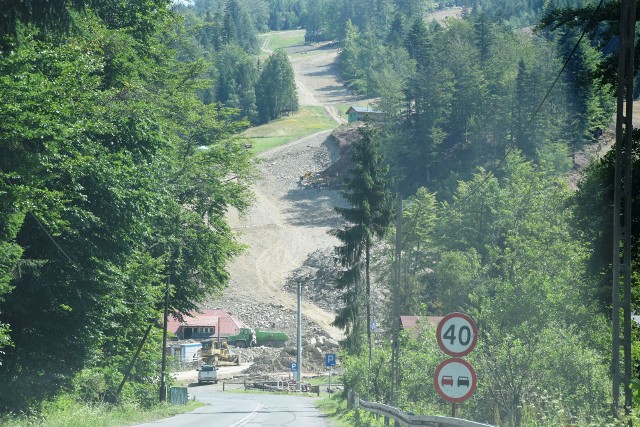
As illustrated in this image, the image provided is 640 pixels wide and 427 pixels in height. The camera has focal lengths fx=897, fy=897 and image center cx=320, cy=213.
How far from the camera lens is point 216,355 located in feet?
283

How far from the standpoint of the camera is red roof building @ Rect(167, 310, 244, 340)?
92.1 meters

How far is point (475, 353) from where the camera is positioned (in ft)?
86.8

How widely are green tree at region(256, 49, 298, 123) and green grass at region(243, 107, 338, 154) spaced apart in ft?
7.90

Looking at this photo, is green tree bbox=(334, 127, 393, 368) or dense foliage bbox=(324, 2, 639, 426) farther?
green tree bbox=(334, 127, 393, 368)

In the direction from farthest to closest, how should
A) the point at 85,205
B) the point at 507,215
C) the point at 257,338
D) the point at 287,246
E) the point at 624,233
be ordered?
1. the point at 287,246
2. the point at 257,338
3. the point at 507,215
4. the point at 85,205
5. the point at 624,233

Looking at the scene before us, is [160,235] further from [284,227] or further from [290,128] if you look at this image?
[290,128]

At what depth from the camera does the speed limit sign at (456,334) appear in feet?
46.2

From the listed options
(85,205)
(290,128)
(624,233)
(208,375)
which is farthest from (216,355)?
(624,233)

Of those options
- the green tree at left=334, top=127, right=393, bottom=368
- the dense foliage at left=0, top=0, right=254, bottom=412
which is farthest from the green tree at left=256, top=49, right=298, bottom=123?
the dense foliage at left=0, top=0, right=254, bottom=412

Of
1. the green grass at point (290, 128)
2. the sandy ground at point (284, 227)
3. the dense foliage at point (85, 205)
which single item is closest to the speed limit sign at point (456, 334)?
the dense foliage at point (85, 205)

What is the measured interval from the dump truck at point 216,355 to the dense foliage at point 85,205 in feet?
147

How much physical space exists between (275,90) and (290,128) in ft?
42.3

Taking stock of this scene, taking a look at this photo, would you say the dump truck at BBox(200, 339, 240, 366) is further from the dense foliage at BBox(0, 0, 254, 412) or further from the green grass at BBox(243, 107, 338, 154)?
the green grass at BBox(243, 107, 338, 154)

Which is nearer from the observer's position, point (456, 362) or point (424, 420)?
point (456, 362)
